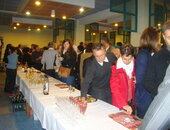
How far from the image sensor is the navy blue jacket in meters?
1.73

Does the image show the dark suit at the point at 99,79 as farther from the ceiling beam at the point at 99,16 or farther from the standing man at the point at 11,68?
the ceiling beam at the point at 99,16

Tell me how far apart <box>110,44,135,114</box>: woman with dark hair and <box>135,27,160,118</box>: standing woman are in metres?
0.11

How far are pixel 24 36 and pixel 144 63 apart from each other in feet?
41.1

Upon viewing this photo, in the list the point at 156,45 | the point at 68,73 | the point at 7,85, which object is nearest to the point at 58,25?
the point at 7,85

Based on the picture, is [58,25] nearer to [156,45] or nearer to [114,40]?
[114,40]

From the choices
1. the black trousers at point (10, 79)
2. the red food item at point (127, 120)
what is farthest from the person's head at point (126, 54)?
the black trousers at point (10, 79)

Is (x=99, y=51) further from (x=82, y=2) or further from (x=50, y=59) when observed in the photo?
(x=82, y=2)

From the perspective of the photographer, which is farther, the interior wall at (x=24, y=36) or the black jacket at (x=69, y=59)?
the interior wall at (x=24, y=36)

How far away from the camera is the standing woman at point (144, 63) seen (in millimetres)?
1734

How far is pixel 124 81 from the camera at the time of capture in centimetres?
174

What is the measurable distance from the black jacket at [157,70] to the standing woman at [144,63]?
0.98 feet

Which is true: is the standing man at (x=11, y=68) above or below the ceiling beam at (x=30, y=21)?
below

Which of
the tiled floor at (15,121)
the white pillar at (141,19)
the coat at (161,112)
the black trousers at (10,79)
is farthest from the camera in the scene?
the white pillar at (141,19)

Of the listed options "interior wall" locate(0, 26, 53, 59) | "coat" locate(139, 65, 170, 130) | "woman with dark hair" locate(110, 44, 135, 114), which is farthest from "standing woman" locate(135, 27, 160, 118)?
"interior wall" locate(0, 26, 53, 59)
